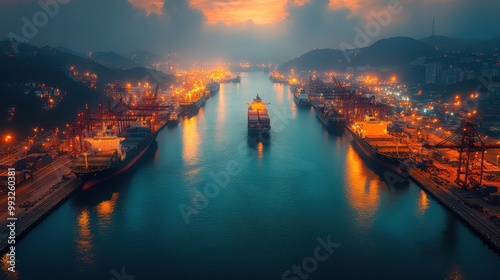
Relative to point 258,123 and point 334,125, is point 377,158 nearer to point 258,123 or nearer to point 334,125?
point 258,123

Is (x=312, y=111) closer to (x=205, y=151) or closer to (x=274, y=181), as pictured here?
(x=205, y=151)

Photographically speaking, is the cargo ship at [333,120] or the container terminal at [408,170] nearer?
the container terminal at [408,170]

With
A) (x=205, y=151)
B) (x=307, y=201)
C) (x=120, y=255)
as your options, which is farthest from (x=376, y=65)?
(x=120, y=255)

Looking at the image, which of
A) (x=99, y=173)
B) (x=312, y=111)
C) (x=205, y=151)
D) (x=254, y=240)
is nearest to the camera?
(x=254, y=240)

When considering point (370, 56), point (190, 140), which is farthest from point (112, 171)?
point (370, 56)

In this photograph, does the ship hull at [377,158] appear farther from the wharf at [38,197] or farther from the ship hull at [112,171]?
the wharf at [38,197]

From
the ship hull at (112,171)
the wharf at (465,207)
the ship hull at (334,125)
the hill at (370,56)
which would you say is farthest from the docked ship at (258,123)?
the hill at (370,56)

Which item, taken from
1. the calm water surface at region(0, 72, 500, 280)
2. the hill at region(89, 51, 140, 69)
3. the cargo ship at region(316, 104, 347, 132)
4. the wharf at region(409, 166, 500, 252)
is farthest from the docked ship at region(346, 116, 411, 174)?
the hill at region(89, 51, 140, 69)
